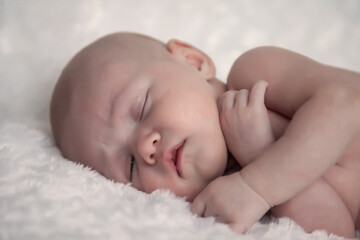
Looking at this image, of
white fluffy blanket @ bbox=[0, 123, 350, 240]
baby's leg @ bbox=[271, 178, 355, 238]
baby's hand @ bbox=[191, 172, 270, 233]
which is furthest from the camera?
baby's leg @ bbox=[271, 178, 355, 238]

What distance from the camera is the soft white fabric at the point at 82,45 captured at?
0.84 metres

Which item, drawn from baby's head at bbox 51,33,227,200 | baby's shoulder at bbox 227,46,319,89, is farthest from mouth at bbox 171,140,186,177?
baby's shoulder at bbox 227,46,319,89

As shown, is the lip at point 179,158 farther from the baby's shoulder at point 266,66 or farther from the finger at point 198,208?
the baby's shoulder at point 266,66

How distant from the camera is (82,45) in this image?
6.03 feet

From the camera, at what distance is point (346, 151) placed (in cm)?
116

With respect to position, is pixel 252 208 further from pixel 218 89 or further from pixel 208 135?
pixel 218 89

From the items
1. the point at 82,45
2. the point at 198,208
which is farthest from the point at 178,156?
the point at 82,45

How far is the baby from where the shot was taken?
3.37ft

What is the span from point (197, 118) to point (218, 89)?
0.31 m

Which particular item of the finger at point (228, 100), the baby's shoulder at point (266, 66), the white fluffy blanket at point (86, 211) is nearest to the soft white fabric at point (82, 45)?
the white fluffy blanket at point (86, 211)

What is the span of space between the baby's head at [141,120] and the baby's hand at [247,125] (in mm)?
28

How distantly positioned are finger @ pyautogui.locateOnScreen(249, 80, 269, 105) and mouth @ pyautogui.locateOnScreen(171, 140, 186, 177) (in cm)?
23

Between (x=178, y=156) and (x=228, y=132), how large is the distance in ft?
0.54

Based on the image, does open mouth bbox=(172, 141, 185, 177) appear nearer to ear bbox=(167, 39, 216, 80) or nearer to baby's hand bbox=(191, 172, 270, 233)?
baby's hand bbox=(191, 172, 270, 233)
